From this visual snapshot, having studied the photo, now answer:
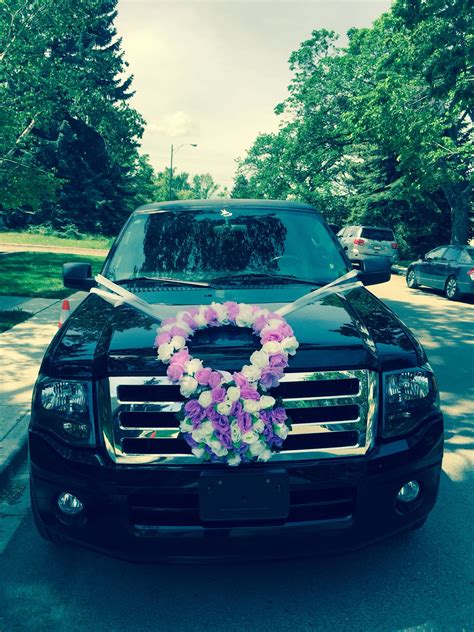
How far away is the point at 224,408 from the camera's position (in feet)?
8.46

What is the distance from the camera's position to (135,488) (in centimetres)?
256

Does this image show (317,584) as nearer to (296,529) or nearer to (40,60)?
(296,529)

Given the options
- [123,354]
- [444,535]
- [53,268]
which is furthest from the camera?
[53,268]

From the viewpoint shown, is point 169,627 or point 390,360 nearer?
point 169,627

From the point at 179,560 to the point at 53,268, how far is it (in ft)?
57.8

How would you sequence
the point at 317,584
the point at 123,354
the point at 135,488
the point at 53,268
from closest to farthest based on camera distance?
1. the point at 135,488
2. the point at 123,354
3. the point at 317,584
4. the point at 53,268

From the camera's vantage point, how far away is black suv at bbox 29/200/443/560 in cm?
257

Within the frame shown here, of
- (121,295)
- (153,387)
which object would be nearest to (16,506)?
(121,295)

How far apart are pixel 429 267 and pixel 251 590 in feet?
49.8

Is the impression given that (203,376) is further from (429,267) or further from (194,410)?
(429,267)

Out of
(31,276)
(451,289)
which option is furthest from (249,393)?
(31,276)

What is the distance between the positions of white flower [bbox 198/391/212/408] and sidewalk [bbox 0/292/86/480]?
84.3 inches

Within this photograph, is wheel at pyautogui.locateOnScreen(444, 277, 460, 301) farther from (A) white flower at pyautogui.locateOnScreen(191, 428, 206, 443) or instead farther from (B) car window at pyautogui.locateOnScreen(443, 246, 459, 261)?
(A) white flower at pyautogui.locateOnScreen(191, 428, 206, 443)

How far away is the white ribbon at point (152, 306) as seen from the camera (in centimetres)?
327
